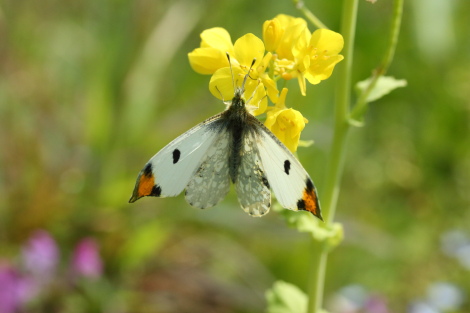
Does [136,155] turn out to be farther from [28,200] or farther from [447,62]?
[447,62]

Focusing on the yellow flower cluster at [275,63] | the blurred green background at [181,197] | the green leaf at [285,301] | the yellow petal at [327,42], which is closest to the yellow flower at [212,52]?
the yellow flower cluster at [275,63]

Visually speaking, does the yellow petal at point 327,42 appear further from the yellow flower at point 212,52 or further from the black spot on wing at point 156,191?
the black spot on wing at point 156,191

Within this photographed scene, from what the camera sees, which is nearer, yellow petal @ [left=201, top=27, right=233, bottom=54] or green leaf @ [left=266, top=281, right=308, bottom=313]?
yellow petal @ [left=201, top=27, right=233, bottom=54]

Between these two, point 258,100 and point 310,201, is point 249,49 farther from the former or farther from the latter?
point 310,201

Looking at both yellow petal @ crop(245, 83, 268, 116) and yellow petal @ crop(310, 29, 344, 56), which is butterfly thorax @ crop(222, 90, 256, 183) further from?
yellow petal @ crop(310, 29, 344, 56)

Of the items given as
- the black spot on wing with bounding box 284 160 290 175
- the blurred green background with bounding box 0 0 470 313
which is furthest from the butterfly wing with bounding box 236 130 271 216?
the blurred green background with bounding box 0 0 470 313

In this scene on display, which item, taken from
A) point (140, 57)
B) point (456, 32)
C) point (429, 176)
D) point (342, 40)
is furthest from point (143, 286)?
point (456, 32)
